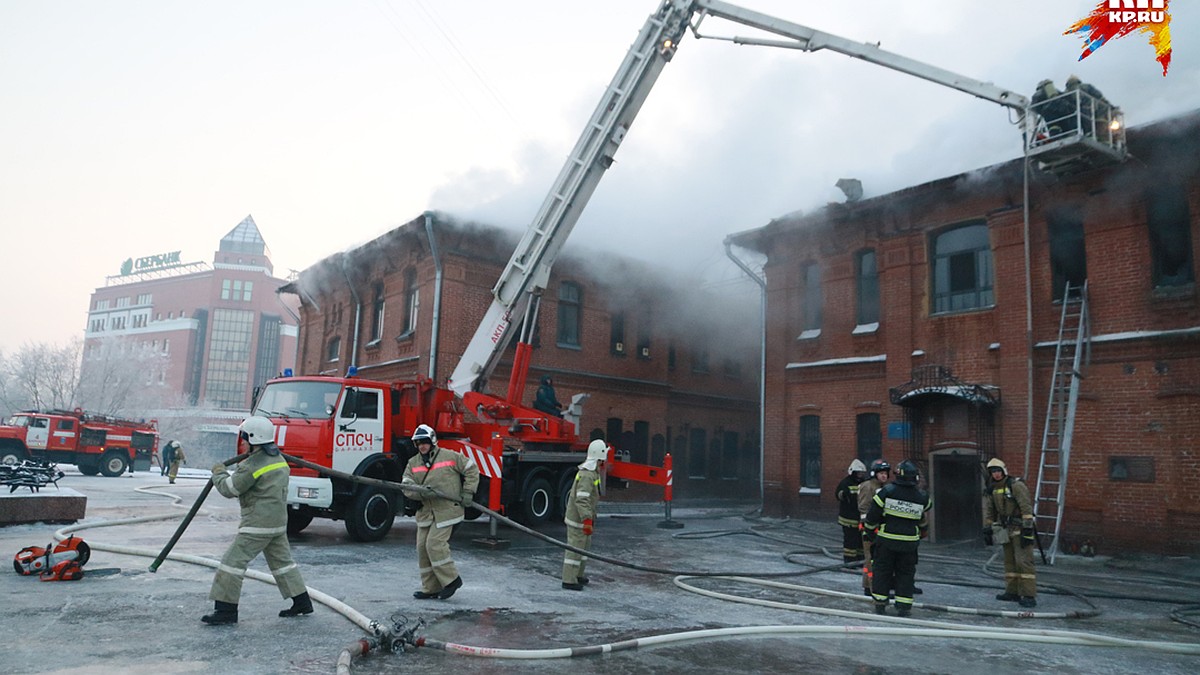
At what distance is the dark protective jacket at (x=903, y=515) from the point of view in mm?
7180

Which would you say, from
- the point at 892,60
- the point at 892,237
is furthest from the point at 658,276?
the point at 892,60

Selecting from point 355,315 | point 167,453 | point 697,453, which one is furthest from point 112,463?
point 697,453

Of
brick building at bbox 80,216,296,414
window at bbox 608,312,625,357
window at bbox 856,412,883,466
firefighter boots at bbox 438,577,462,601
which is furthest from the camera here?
brick building at bbox 80,216,296,414

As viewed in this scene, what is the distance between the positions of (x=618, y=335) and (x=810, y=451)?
6614 millimetres

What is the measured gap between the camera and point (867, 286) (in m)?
16.9

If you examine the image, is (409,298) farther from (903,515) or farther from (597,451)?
(903,515)

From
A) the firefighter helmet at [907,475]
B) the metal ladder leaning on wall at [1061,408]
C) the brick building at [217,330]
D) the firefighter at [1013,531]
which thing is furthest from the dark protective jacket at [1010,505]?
the brick building at [217,330]

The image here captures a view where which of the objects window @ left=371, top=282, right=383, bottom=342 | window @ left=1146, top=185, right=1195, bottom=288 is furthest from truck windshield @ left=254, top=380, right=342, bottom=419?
window @ left=1146, top=185, right=1195, bottom=288

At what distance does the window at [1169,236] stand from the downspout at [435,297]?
1399 cm

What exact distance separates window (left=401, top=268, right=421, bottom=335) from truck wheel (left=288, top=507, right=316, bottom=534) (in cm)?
897

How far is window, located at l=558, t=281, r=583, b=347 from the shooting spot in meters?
20.8

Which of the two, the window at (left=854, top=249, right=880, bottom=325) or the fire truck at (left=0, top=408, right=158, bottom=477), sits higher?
the window at (left=854, top=249, right=880, bottom=325)

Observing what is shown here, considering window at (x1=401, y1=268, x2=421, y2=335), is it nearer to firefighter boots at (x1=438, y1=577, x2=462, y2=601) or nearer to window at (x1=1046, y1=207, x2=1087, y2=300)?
firefighter boots at (x1=438, y1=577, x2=462, y2=601)

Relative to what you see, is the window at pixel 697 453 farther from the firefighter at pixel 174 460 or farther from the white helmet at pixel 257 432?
the white helmet at pixel 257 432
